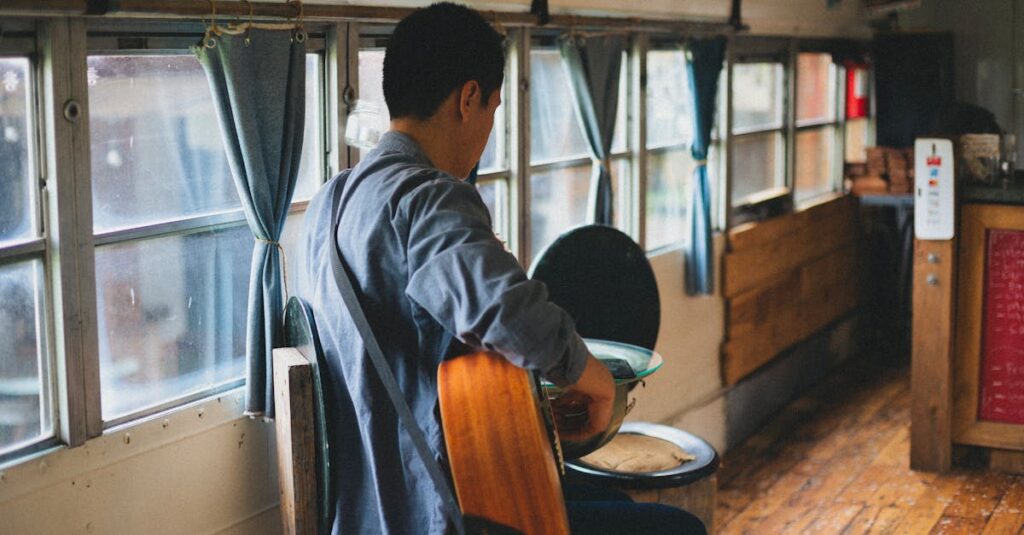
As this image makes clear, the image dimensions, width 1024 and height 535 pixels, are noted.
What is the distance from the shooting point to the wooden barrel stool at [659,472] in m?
2.96

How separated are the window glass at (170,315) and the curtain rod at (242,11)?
516 millimetres

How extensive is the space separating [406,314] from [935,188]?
3.36 meters

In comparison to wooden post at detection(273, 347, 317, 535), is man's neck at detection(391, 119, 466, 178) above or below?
above

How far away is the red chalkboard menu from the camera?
4668 mm

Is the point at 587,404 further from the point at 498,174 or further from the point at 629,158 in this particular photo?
the point at 629,158

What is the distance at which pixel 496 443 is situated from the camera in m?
1.83

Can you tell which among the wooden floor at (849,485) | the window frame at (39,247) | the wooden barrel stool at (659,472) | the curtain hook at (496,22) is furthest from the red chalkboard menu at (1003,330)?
the window frame at (39,247)

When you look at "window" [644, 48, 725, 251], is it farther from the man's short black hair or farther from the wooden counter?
the man's short black hair

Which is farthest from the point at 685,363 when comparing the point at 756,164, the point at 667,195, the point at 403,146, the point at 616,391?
the point at 403,146

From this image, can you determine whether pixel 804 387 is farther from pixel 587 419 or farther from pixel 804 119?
pixel 587 419

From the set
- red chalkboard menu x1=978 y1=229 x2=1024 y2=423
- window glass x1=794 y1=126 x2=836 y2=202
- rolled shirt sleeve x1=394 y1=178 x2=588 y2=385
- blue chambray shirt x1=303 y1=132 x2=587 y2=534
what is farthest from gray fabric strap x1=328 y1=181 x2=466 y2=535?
window glass x1=794 y1=126 x2=836 y2=202

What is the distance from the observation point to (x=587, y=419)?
7.09 feet

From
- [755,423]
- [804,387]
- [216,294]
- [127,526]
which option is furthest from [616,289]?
[804,387]

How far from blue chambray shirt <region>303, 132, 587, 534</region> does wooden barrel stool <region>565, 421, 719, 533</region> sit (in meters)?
1.11
